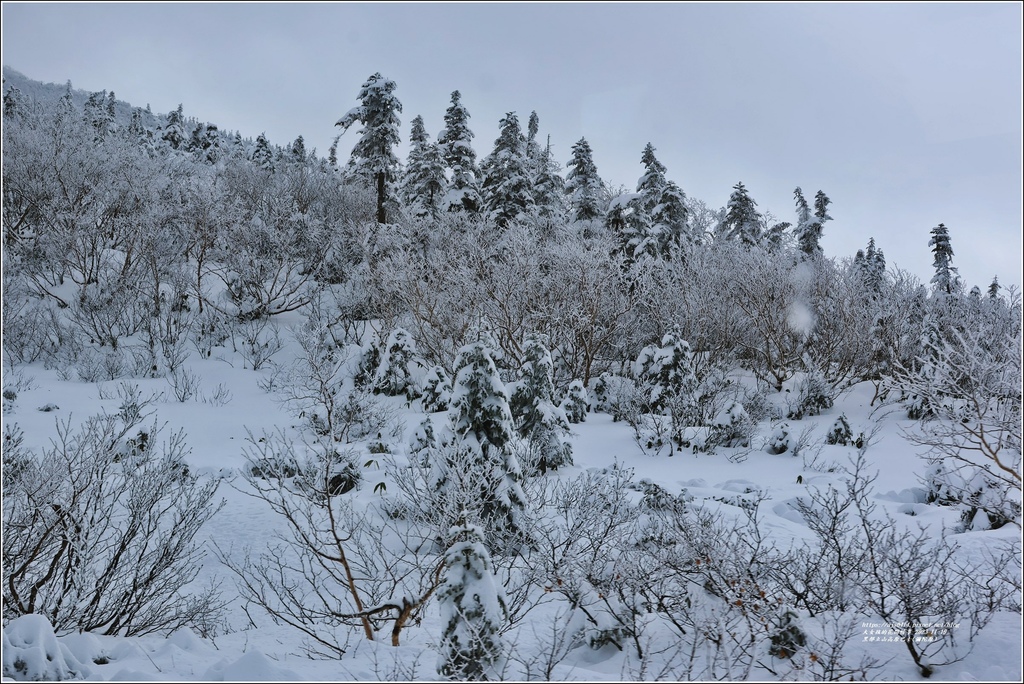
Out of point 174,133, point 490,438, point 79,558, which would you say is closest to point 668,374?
point 490,438

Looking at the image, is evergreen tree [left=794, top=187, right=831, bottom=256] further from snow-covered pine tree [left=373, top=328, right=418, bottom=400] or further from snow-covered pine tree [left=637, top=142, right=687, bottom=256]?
snow-covered pine tree [left=373, top=328, right=418, bottom=400]

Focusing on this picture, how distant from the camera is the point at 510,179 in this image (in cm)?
2850

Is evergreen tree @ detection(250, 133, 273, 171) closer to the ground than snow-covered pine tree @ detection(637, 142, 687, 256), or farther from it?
farther from it

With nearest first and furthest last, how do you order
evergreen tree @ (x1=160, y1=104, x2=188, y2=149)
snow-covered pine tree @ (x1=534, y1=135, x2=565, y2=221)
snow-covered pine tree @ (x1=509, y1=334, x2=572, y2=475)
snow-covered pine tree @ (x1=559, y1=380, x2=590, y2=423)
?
snow-covered pine tree @ (x1=509, y1=334, x2=572, y2=475)
snow-covered pine tree @ (x1=559, y1=380, x2=590, y2=423)
snow-covered pine tree @ (x1=534, y1=135, x2=565, y2=221)
evergreen tree @ (x1=160, y1=104, x2=188, y2=149)

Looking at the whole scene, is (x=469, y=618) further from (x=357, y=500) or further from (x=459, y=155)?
(x=459, y=155)

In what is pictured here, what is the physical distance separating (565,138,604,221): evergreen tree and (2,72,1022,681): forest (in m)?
0.34

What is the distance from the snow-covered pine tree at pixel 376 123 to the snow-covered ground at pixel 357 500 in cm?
1083

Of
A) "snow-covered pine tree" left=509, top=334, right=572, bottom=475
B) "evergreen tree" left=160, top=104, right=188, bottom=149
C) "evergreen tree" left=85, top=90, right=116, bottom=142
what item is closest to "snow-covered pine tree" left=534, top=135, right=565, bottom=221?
"snow-covered pine tree" left=509, top=334, right=572, bottom=475

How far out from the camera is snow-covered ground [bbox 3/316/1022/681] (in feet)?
15.6

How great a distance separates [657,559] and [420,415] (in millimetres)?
11154

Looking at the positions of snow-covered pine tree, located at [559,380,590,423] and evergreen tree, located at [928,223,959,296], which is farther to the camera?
evergreen tree, located at [928,223,959,296]

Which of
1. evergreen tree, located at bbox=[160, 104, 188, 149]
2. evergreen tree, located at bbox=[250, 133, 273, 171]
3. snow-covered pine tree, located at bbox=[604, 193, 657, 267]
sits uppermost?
evergreen tree, located at bbox=[160, 104, 188, 149]

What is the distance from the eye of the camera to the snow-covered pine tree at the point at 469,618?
4840mm

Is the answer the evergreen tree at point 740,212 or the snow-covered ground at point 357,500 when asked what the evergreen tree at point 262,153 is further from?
the evergreen tree at point 740,212
